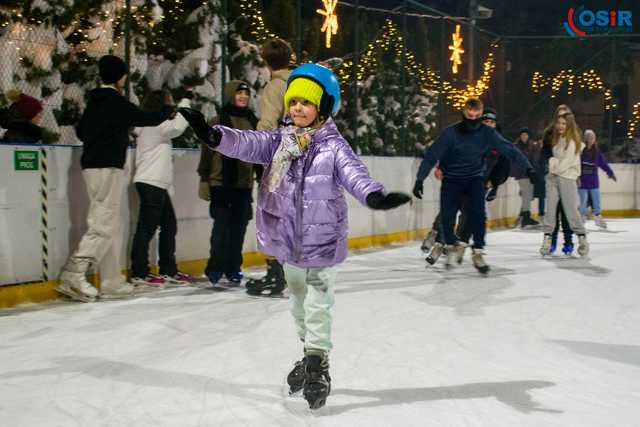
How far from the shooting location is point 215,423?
12.1 feet

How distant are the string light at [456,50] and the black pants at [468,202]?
7055 mm

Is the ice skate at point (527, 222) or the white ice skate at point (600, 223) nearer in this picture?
the white ice skate at point (600, 223)

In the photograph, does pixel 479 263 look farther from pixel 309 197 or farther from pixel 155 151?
pixel 309 197

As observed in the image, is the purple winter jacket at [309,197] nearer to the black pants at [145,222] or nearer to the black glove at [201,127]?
the black glove at [201,127]

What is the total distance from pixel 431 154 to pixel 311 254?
487 centimetres

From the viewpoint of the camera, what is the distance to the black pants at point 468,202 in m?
8.73

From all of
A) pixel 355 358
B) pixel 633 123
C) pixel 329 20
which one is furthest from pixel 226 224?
pixel 633 123

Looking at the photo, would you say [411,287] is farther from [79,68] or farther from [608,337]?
[79,68]

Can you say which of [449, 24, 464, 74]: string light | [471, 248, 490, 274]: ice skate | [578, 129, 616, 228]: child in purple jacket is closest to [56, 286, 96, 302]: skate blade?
[471, 248, 490, 274]: ice skate

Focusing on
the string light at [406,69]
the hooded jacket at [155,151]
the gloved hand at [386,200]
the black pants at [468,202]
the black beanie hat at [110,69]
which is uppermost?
the string light at [406,69]

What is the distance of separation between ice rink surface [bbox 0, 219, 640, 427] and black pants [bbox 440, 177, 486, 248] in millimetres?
612

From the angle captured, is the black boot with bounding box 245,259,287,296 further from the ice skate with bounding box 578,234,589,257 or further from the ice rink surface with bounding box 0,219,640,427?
the ice skate with bounding box 578,234,589,257

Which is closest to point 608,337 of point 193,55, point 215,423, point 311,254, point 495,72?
point 311,254

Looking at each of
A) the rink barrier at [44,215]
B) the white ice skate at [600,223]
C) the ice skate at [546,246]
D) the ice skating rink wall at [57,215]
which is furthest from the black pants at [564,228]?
the rink barrier at [44,215]
